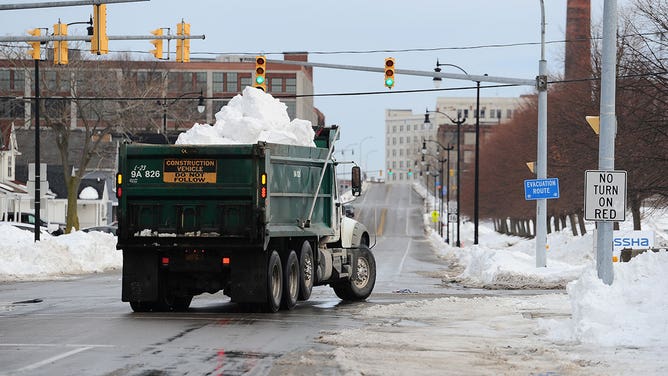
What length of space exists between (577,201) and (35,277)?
33.2m

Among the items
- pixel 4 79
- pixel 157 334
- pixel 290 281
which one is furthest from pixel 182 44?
pixel 4 79

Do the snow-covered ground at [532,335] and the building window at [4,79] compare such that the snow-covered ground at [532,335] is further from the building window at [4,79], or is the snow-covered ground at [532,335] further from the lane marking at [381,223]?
Answer: the building window at [4,79]

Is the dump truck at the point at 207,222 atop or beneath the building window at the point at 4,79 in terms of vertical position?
beneath

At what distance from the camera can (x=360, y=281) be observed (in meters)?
24.0

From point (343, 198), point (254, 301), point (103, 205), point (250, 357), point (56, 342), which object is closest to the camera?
point (250, 357)

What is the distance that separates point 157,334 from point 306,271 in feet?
19.4

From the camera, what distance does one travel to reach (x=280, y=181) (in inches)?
767

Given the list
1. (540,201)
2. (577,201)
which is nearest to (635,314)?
(540,201)

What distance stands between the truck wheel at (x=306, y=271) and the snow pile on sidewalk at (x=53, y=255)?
15476 millimetres

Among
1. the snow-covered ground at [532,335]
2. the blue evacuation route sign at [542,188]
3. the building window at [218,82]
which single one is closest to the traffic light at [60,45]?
the snow-covered ground at [532,335]

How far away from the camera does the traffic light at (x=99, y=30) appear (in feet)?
82.3

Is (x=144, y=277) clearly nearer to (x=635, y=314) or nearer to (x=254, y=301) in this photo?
(x=254, y=301)

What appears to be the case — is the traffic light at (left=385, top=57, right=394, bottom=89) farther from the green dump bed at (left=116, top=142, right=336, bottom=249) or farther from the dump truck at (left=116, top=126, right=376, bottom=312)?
the green dump bed at (left=116, top=142, right=336, bottom=249)

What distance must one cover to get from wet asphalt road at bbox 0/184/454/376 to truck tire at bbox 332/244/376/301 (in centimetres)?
29
